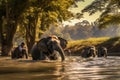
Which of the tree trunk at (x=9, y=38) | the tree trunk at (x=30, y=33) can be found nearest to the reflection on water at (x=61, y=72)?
the tree trunk at (x=9, y=38)

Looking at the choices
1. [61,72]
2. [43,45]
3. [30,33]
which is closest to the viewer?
[61,72]

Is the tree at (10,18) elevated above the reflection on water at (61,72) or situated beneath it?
elevated above

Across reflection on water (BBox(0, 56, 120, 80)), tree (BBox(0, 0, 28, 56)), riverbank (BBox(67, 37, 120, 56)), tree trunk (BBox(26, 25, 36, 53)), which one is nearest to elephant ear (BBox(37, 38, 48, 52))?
reflection on water (BBox(0, 56, 120, 80))

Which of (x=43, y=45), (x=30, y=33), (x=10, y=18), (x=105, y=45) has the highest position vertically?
(x=10, y=18)

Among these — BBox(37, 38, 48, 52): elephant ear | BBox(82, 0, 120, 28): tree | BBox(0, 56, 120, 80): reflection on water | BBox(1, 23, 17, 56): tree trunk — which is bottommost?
BBox(0, 56, 120, 80): reflection on water

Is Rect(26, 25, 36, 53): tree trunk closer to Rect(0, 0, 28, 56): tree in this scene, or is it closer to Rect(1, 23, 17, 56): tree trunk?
Rect(0, 0, 28, 56): tree

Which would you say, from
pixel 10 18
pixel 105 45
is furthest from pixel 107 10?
pixel 10 18

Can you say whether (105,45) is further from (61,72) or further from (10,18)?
(61,72)

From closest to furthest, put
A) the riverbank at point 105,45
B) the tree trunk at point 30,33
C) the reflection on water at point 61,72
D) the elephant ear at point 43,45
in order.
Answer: the reflection on water at point 61,72 → the elephant ear at point 43,45 → the tree trunk at point 30,33 → the riverbank at point 105,45

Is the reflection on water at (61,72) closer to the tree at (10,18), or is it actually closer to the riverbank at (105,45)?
the tree at (10,18)

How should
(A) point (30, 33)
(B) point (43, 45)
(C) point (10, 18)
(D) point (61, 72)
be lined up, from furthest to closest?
(A) point (30, 33) < (C) point (10, 18) < (B) point (43, 45) < (D) point (61, 72)

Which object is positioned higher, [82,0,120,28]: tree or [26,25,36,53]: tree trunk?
[82,0,120,28]: tree

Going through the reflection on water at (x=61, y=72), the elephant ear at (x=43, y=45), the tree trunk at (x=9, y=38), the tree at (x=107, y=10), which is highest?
the tree at (x=107, y=10)

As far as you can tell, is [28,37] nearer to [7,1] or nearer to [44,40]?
[7,1]
